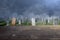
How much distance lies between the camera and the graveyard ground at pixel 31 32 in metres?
1.05

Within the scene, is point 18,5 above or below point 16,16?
above

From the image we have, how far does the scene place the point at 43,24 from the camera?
1045 mm

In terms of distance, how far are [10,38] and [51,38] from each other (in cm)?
39

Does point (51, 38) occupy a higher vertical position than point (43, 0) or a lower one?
lower

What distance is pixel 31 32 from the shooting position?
1.08m

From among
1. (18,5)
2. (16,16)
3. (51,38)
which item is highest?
(18,5)

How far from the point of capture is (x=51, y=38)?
1043mm

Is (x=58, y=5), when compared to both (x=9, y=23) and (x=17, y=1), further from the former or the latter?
(x=9, y=23)

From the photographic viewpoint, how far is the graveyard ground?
3.46 ft

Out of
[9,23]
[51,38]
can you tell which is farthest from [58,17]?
[9,23]

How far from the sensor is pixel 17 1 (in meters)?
1.11

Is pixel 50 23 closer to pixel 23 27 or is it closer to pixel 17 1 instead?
pixel 23 27

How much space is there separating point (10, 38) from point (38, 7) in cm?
41

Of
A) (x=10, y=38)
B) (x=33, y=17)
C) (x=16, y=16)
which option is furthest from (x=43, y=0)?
(x=10, y=38)
